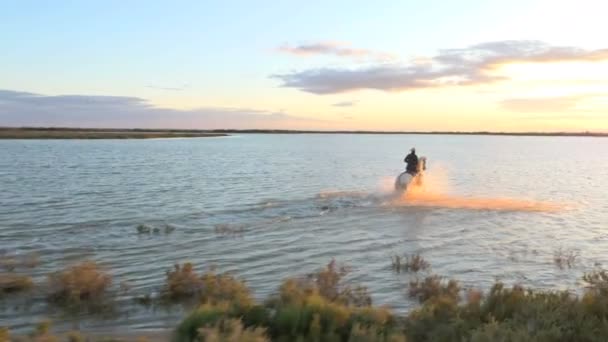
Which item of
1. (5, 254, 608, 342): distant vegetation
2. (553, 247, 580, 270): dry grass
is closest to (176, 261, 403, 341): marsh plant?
(5, 254, 608, 342): distant vegetation

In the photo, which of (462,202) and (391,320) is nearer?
(391,320)

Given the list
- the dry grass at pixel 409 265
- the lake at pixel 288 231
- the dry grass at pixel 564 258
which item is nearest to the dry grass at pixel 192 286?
the lake at pixel 288 231

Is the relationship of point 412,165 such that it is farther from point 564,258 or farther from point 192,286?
point 192,286

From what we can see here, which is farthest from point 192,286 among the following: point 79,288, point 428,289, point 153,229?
point 153,229

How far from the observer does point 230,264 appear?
1430 cm

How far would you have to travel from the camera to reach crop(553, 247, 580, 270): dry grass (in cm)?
1492

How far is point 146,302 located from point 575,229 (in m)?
16.0

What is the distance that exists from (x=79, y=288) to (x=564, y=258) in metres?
11.8

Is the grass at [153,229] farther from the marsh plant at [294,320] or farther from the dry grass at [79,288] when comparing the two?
the marsh plant at [294,320]

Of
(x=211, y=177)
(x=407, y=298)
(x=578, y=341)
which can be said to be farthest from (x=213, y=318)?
(x=211, y=177)

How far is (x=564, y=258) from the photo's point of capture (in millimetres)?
15570

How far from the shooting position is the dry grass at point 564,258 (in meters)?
14.9

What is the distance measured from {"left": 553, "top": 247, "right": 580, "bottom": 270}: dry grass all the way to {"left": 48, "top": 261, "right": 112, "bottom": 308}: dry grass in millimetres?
10716

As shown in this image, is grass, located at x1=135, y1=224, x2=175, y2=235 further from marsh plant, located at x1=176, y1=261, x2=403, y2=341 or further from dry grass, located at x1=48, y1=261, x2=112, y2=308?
marsh plant, located at x1=176, y1=261, x2=403, y2=341
